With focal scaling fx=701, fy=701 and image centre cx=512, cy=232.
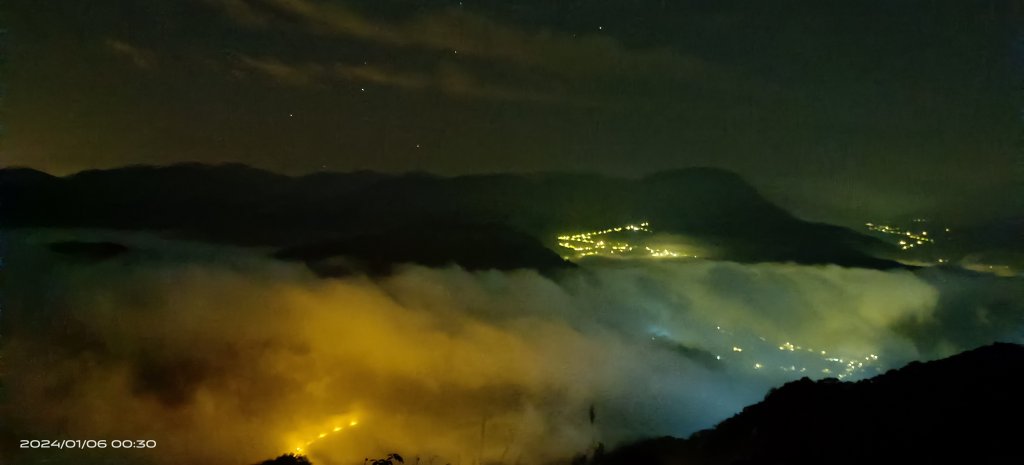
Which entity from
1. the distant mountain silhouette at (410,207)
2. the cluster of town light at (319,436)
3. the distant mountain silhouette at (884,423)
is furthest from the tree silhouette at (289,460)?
the distant mountain silhouette at (410,207)

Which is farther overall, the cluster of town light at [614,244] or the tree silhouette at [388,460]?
the cluster of town light at [614,244]

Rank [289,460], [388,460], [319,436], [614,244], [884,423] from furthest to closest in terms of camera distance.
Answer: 1. [614,244]
2. [319,436]
3. [289,460]
4. [388,460]
5. [884,423]

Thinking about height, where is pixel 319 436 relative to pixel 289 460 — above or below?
above

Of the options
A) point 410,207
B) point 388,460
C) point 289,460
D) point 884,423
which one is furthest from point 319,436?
point 884,423

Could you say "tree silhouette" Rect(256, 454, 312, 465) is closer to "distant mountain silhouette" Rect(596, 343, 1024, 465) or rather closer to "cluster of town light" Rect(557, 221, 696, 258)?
"distant mountain silhouette" Rect(596, 343, 1024, 465)

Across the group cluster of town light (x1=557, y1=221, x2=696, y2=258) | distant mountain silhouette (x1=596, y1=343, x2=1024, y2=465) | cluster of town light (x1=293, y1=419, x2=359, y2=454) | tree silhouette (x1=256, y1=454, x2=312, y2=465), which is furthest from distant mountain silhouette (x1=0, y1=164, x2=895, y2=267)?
distant mountain silhouette (x1=596, y1=343, x2=1024, y2=465)

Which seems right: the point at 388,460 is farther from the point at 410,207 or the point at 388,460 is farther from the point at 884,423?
the point at 410,207

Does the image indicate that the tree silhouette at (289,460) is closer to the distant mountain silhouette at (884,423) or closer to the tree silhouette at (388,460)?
the tree silhouette at (388,460)
